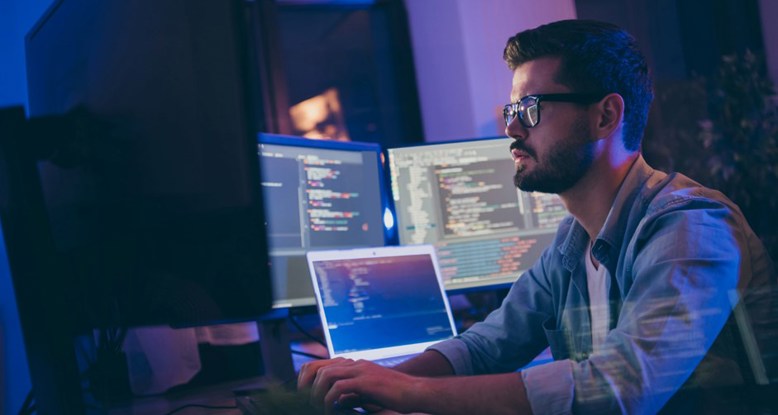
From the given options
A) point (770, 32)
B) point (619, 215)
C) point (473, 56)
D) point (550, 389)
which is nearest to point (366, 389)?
point (550, 389)

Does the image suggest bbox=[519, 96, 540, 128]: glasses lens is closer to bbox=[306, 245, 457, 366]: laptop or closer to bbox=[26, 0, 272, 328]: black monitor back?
bbox=[306, 245, 457, 366]: laptop

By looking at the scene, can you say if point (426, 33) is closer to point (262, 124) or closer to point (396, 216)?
point (262, 124)

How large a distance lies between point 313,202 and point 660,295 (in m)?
0.94

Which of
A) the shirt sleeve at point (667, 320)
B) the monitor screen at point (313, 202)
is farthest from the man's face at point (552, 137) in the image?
the monitor screen at point (313, 202)

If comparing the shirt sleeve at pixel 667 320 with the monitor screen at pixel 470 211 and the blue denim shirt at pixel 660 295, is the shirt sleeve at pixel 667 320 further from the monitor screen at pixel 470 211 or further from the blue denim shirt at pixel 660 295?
the monitor screen at pixel 470 211

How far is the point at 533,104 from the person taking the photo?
1322 millimetres

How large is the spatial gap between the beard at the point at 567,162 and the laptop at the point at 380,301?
452 mm

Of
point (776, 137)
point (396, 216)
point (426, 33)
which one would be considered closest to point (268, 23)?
point (426, 33)

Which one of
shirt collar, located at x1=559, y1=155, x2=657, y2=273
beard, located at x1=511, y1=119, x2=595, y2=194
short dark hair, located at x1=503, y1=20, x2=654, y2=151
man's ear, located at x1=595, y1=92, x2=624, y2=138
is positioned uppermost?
short dark hair, located at x1=503, y1=20, x2=654, y2=151

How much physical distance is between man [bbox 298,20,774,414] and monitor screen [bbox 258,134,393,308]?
0.47m

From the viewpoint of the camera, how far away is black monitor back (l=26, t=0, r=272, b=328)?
0.69 m

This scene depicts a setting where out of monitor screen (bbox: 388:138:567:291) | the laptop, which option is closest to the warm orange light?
monitor screen (bbox: 388:138:567:291)

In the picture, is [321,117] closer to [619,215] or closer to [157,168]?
[619,215]

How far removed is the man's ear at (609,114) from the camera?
1.31m
